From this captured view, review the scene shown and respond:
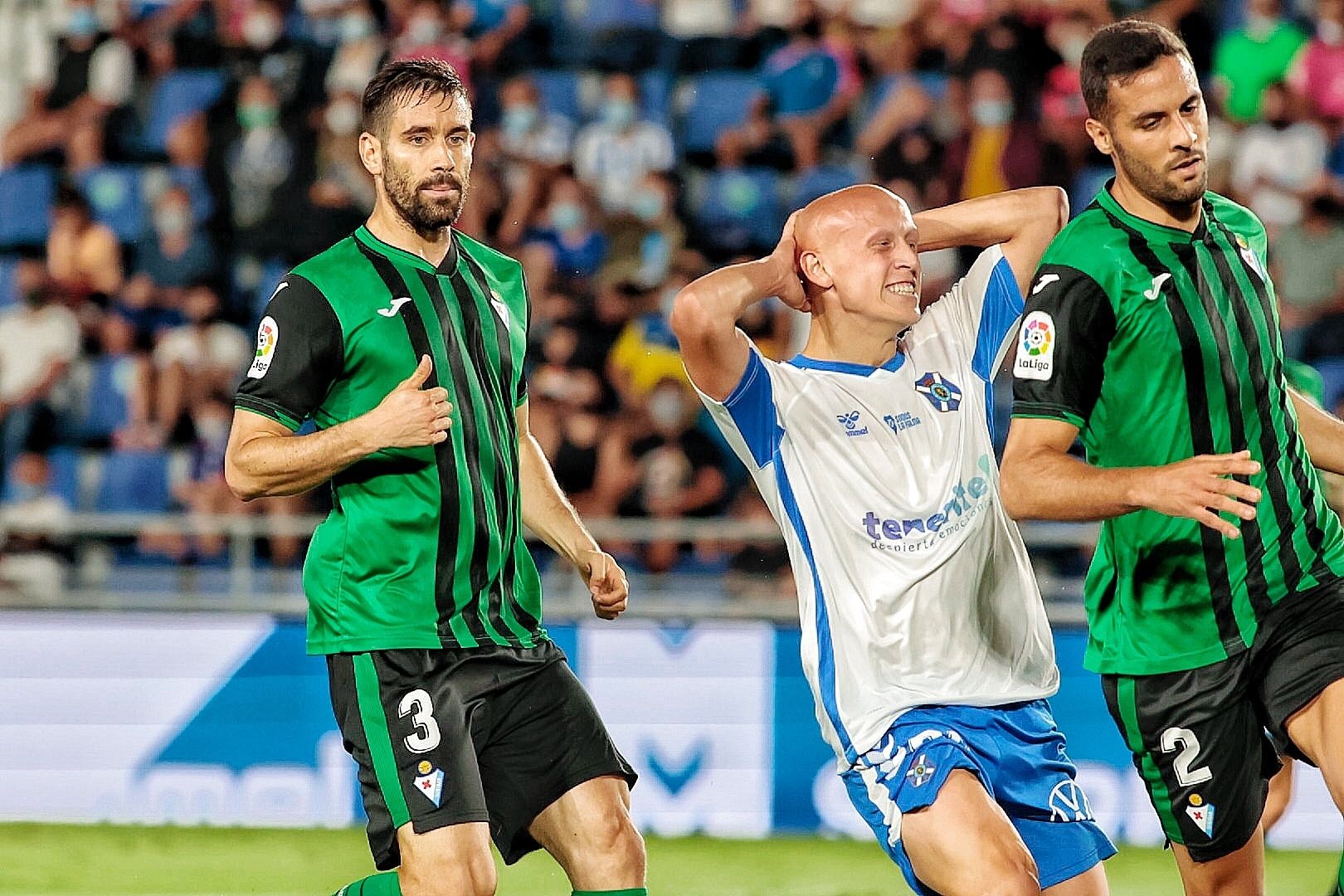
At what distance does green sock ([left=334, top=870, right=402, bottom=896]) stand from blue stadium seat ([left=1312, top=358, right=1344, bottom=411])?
290 inches

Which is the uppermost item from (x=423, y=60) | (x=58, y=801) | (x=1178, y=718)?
(x=423, y=60)

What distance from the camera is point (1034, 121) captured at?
475 inches

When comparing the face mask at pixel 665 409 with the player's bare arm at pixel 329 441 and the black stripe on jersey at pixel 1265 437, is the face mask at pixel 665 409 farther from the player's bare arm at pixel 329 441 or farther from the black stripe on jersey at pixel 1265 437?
the black stripe on jersey at pixel 1265 437

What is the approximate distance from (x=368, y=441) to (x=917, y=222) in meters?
1.59

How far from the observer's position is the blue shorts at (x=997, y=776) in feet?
15.5

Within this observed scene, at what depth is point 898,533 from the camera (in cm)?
491

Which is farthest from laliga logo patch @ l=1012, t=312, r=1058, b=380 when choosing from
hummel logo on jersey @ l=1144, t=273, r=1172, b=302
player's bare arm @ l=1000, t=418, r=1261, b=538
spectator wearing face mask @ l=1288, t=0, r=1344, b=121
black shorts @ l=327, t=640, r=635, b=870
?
spectator wearing face mask @ l=1288, t=0, r=1344, b=121

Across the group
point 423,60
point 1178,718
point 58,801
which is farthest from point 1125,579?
point 58,801

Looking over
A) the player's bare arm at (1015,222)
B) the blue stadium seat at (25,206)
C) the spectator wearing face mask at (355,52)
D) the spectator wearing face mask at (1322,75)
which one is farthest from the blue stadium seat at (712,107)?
the player's bare arm at (1015,222)

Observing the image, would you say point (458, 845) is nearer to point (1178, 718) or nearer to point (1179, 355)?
point (1178, 718)

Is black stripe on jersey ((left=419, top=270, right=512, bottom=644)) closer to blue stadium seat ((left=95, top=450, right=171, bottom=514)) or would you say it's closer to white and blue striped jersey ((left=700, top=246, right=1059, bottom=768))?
white and blue striped jersey ((left=700, top=246, right=1059, bottom=768))

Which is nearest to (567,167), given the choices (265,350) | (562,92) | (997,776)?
(562,92)

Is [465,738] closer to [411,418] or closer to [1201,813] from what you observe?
[411,418]

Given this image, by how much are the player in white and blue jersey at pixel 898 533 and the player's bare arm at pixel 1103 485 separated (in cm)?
32
